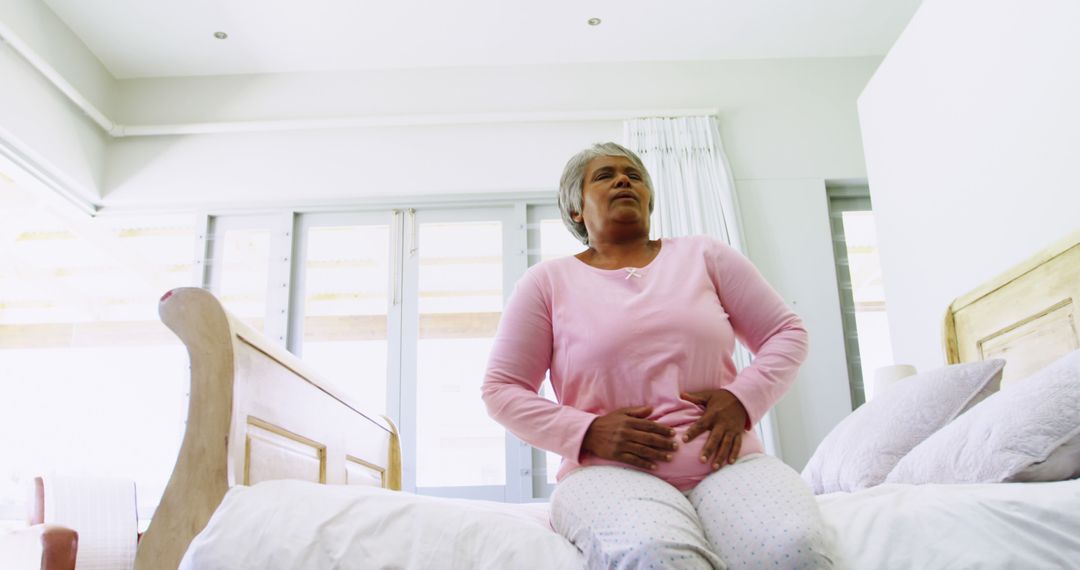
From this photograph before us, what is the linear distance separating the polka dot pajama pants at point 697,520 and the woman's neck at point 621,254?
449 mm

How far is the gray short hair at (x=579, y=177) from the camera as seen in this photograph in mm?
1696

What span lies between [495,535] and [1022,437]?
2.62ft

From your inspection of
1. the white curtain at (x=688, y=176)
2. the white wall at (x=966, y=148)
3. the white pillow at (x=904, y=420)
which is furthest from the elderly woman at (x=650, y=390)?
the white curtain at (x=688, y=176)

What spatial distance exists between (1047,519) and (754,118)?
3.37 meters

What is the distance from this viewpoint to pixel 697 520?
3.59 ft

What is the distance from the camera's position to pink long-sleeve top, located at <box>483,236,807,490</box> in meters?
1.31

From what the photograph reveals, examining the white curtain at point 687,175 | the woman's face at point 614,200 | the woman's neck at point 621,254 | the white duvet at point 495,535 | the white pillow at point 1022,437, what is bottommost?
the white duvet at point 495,535

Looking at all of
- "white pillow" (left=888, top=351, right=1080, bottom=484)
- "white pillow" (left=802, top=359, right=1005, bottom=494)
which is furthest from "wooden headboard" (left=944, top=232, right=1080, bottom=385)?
"white pillow" (left=888, top=351, right=1080, bottom=484)

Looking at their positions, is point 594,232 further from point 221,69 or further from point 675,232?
point 221,69

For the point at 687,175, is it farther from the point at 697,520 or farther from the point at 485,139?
the point at 697,520

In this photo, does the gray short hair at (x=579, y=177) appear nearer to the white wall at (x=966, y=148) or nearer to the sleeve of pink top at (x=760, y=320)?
the sleeve of pink top at (x=760, y=320)

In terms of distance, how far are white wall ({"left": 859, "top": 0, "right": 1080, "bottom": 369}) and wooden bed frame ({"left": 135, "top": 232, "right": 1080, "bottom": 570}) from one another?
11cm

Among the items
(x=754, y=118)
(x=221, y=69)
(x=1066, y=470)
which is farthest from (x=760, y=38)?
(x=1066, y=470)

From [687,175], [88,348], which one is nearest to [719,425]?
[687,175]
